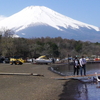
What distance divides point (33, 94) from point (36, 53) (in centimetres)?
7394

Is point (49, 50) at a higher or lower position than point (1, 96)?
higher

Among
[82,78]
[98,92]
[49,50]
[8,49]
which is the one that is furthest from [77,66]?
[49,50]

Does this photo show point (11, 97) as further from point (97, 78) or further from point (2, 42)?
point (2, 42)

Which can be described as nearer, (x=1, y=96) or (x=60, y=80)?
(x=1, y=96)

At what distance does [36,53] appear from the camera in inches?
3445

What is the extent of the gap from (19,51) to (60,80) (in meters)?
55.8

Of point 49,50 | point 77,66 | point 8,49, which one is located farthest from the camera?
point 49,50

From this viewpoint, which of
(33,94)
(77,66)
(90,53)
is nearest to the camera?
(33,94)

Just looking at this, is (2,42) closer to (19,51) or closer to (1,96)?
(19,51)

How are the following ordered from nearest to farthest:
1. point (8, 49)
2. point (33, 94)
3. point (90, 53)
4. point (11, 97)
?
point (11, 97) < point (33, 94) < point (8, 49) < point (90, 53)

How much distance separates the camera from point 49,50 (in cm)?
9375

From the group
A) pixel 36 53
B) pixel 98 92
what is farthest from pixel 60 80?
pixel 36 53

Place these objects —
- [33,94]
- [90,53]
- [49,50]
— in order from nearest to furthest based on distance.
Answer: [33,94]
[49,50]
[90,53]

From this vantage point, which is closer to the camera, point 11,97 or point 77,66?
point 11,97
